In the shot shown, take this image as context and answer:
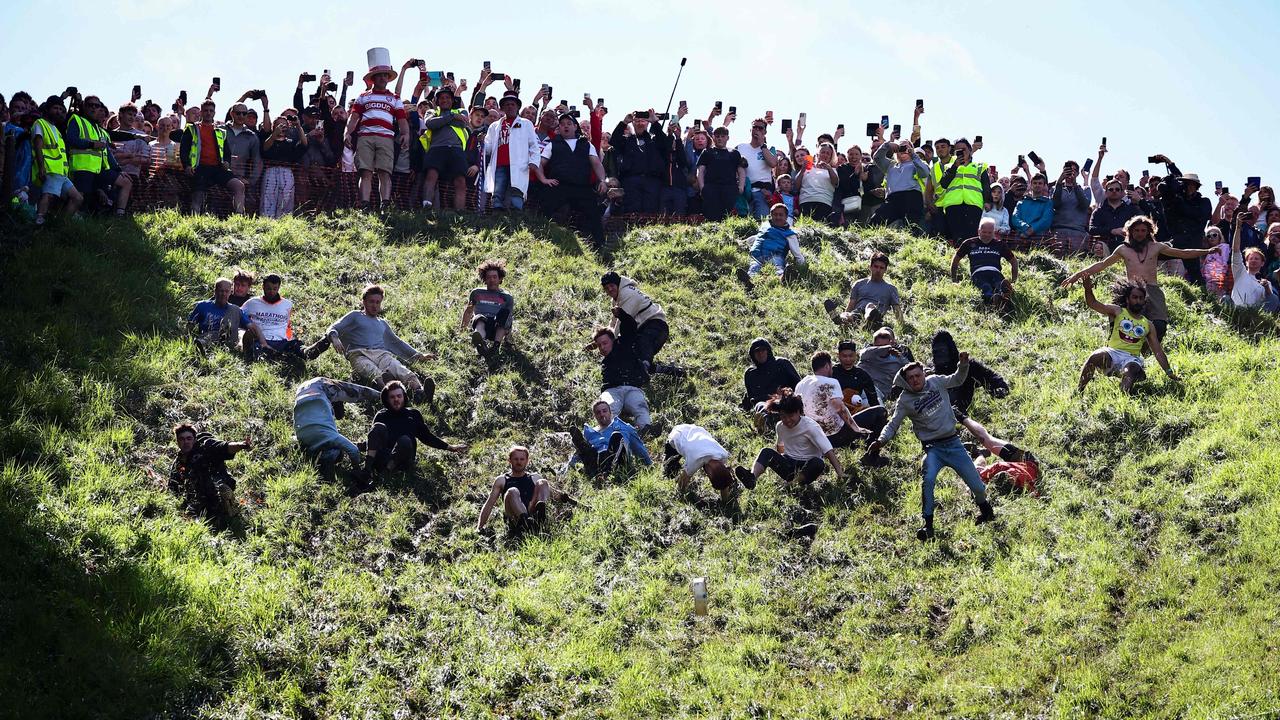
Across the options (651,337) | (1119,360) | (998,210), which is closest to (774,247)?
(651,337)

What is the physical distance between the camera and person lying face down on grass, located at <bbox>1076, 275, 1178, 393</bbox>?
16906 millimetres

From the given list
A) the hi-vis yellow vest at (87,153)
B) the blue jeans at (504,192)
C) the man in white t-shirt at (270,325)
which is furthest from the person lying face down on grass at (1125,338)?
the hi-vis yellow vest at (87,153)

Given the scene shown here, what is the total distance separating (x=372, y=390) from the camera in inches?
643

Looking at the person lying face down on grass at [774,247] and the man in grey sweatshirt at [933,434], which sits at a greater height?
the person lying face down on grass at [774,247]

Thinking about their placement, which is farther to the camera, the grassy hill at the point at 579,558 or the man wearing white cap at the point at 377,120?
the man wearing white cap at the point at 377,120

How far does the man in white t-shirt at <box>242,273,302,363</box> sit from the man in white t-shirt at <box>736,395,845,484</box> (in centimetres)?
647

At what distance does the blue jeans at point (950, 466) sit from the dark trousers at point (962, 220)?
1011cm

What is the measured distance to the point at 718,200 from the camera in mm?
23906

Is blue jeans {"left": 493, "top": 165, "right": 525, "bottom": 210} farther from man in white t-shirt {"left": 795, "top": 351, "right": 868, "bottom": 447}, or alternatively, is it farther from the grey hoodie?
the grey hoodie

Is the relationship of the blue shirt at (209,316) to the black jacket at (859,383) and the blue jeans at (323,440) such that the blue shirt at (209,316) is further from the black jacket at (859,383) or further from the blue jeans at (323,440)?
the black jacket at (859,383)

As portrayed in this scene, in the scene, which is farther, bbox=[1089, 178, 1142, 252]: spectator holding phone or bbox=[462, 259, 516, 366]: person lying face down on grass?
bbox=[1089, 178, 1142, 252]: spectator holding phone

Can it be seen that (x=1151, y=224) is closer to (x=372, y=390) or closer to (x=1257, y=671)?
(x=1257, y=671)

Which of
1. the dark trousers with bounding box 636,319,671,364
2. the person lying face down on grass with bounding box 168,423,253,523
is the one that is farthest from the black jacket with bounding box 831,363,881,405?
the person lying face down on grass with bounding box 168,423,253,523

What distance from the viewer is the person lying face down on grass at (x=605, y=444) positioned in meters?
15.8
